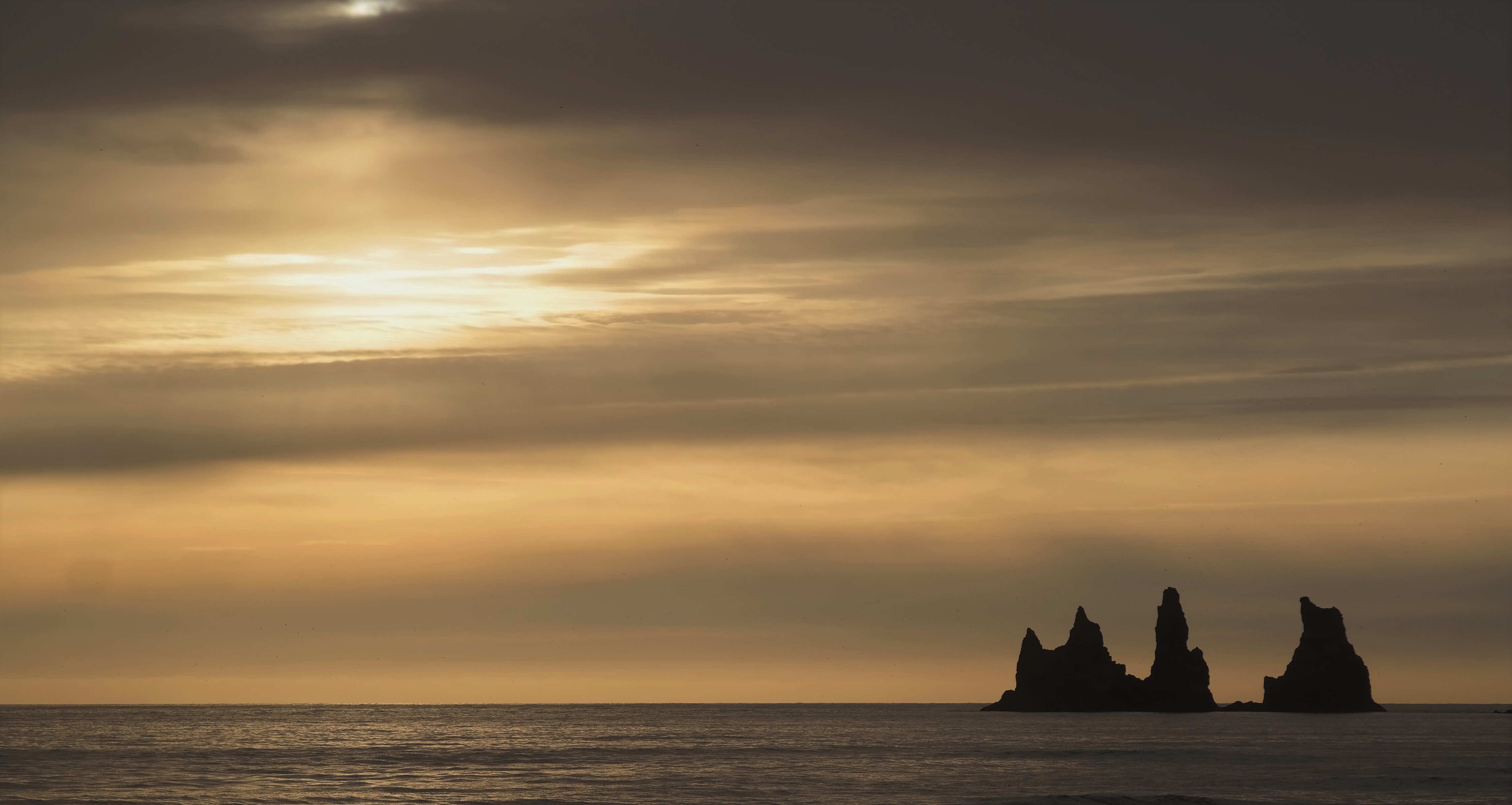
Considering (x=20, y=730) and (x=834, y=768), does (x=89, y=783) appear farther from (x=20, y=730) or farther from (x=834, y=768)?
(x=20, y=730)

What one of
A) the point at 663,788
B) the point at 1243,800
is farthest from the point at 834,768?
the point at 1243,800

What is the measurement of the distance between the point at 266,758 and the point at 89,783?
27.7m

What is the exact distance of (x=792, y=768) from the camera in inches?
4345

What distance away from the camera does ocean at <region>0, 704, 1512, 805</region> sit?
84625 millimetres

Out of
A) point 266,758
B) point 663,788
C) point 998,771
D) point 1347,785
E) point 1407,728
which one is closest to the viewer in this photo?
point 1347,785

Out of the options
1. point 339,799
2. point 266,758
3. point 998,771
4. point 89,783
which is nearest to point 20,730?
point 266,758

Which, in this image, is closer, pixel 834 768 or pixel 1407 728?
pixel 834 768

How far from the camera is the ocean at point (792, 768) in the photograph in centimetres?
8462

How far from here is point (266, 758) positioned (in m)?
121

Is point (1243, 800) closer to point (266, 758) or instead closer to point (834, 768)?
point (834, 768)

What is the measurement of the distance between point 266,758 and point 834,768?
156ft

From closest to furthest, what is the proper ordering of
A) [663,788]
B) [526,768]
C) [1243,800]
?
[1243,800]
[663,788]
[526,768]

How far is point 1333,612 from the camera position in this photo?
195m

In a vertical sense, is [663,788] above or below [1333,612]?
below
